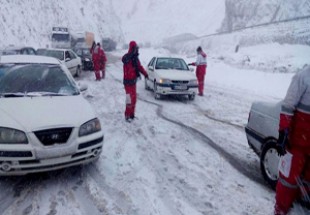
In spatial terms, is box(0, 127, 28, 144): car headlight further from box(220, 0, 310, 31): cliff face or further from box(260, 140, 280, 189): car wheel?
box(220, 0, 310, 31): cliff face

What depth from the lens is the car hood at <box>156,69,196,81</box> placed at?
1040 centimetres

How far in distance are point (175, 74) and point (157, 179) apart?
264 inches

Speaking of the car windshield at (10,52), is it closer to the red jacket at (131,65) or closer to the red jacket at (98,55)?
the red jacket at (98,55)

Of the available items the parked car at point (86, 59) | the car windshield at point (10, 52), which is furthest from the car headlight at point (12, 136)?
the parked car at point (86, 59)

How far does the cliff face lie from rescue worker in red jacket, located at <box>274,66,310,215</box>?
4350 centimetres

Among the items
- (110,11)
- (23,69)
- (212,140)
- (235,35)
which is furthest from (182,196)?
(110,11)

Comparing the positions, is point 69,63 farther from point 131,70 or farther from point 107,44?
point 107,44

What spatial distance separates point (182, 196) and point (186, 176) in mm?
628

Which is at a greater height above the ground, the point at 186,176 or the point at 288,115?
the point at 288,115

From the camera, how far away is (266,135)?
14.4 feet

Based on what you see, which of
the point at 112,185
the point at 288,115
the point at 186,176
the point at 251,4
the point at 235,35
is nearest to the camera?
the point at 288,115

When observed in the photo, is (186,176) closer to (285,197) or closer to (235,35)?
(285,197)

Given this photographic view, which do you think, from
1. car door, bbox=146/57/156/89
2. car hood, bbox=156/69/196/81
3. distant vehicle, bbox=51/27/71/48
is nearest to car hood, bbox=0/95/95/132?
car hood, bbox=156/69/196/81

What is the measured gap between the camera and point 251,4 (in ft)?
178
